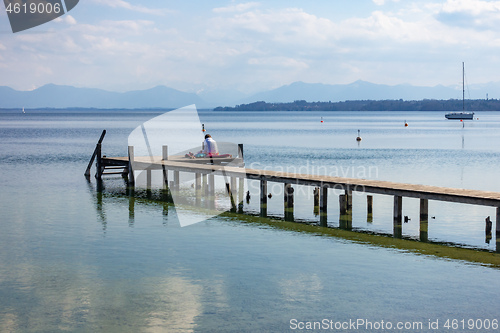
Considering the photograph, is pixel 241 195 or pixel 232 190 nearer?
pixel 241 195

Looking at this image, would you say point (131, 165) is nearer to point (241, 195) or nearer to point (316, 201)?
point (241, 195)

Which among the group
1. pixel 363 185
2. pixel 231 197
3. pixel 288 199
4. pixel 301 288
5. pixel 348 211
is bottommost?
pixel 301 288

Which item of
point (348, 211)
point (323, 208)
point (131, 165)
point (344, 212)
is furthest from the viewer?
point (131, 165)

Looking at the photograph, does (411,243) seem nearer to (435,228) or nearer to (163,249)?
(435,228)

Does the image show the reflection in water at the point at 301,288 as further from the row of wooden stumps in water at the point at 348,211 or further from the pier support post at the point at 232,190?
the pier support post at the point at 232,190

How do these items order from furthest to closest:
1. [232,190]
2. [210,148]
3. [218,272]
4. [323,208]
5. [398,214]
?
[210,148] < [232,190] < [323,208] < [398,214] < [218,272]

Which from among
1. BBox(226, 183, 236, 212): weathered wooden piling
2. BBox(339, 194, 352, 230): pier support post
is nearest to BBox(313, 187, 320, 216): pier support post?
BBox(339, 194, 352, 230): pier support post

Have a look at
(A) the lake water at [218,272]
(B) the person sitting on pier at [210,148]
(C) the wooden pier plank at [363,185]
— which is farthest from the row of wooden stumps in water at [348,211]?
(B) the person sitting on pier at [210,148]

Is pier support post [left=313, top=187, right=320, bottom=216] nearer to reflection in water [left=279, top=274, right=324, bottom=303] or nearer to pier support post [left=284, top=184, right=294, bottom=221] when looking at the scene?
pier support post [left=284, top=184, right=294, bottom=221]

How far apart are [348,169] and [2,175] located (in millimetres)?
22228

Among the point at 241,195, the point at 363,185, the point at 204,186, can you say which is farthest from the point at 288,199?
the point at 204,186

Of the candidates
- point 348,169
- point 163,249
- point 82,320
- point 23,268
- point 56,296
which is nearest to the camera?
point 82,320

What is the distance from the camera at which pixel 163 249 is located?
16.7 meters

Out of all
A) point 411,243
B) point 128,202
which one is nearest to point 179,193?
point 128,202
